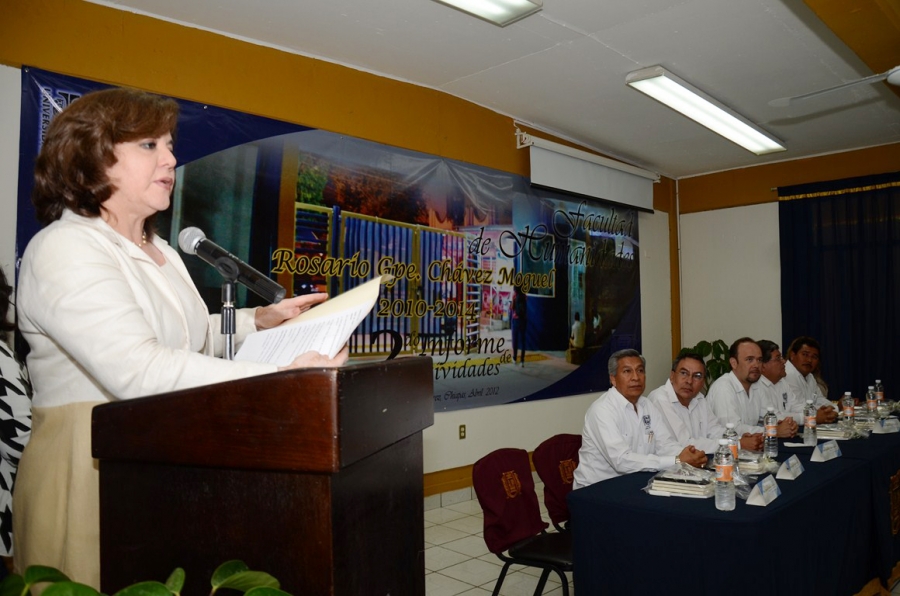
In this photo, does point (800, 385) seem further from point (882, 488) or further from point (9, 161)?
point (9, 161)

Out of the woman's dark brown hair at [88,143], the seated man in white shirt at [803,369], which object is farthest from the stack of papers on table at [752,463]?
the seated man in white shirt at [803,369]

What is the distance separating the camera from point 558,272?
6004mm

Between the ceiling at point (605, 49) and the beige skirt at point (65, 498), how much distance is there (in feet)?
10.4

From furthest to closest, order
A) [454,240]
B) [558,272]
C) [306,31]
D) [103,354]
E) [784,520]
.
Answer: [558,272]
[454,240]
[306,31]
[784,520]
[103,354]

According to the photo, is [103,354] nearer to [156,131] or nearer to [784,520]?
[156,131]

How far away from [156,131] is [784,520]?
7.15 ft

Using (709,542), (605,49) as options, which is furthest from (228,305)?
→ (605,49)

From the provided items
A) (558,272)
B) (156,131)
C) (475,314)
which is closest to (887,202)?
(558,272)

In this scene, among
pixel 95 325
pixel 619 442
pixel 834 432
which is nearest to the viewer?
pixel 95 325

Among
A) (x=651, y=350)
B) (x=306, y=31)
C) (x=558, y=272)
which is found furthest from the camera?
(x=651, y=350)

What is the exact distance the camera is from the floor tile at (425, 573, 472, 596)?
3.22m

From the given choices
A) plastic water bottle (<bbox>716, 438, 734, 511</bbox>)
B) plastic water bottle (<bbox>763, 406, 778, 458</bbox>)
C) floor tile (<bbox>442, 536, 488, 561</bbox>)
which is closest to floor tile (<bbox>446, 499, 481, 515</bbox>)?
floor tile (<bbox>442, 536, 488, 561</bbox>)

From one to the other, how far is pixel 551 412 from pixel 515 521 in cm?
312

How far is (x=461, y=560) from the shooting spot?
3.71m
